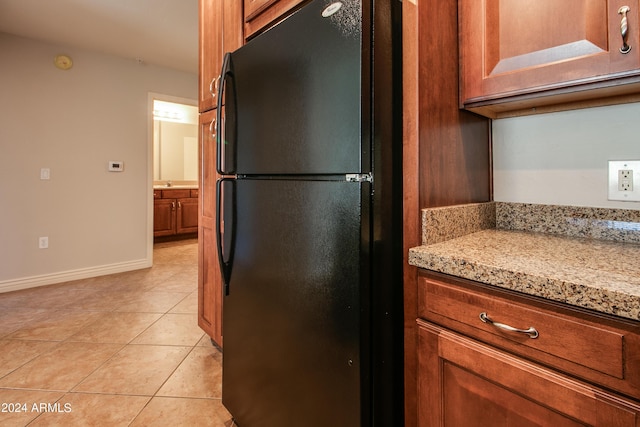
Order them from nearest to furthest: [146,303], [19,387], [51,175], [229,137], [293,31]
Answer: [293,31] → [229,137] → [19,387] → [146,303] → [51,175]

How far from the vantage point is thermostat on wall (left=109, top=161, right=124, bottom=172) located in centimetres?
377

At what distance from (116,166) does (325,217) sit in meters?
3.84

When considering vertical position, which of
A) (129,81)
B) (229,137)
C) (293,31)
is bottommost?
(229,137)

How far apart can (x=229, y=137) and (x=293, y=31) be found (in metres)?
0.51

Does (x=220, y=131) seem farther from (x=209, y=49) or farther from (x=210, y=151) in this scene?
(x=209, y=49)

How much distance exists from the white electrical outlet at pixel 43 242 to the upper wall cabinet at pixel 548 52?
4.15 m

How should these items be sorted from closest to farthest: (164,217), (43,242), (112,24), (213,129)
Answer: (213,129) < (112,24) < (43,242) < (164,217)

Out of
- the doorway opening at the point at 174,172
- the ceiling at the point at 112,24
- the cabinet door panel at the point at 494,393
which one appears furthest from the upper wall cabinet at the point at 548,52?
the doorway opening at the point at 174,172

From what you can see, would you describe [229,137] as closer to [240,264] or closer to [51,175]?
[240,264]

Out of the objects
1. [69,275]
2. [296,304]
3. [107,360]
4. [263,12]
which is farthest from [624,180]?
[69,275]

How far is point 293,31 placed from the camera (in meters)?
0.97

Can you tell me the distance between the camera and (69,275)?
3541mm

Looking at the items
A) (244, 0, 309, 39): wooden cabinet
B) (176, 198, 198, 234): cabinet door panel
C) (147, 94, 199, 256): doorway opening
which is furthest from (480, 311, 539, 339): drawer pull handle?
(176, 198, 198, 234): cabinet door panel

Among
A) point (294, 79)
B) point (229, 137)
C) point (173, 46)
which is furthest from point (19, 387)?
point (173, 46)
